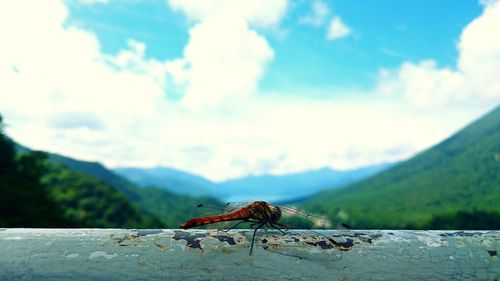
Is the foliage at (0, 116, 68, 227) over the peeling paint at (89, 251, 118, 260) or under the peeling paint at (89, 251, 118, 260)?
over

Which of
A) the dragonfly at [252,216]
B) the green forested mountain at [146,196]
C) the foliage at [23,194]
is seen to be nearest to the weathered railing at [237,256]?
the dragonfly at [252,216]

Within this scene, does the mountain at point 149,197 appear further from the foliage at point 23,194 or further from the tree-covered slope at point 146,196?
the foliage at point 23,194

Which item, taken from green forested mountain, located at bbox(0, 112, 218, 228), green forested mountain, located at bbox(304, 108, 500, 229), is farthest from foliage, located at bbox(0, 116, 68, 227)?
green forested mountain, located at bbox(304, 108, 500, 229)

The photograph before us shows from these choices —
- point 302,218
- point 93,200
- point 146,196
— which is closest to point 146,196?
point 146,196

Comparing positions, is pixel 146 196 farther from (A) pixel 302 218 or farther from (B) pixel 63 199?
(A) pixel 302 218

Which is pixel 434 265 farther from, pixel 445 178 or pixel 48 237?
pixel 445 178

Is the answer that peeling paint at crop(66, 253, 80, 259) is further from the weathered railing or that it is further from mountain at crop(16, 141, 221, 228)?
mountain at crop(16, 141, 221, 228)
